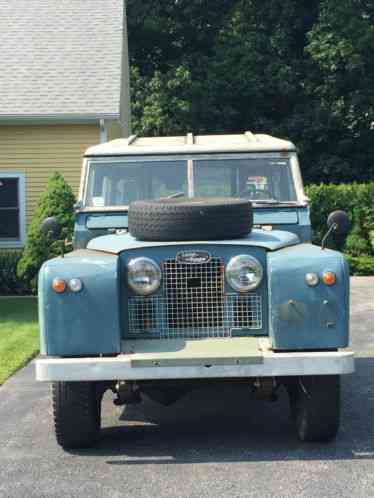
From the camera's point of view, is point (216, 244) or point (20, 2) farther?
point (20, 2)

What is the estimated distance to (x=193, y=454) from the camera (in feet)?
19.5

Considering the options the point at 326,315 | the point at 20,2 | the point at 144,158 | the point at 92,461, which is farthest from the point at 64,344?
the point at 20,2

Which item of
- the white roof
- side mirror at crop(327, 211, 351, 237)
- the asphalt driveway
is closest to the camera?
the asphalt driveway

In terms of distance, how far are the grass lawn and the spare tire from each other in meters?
3.24

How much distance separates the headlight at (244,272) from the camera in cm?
591

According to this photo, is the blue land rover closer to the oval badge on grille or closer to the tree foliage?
the oval badge on grille

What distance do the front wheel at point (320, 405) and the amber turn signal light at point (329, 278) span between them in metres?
0.67

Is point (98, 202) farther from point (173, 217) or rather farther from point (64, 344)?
point (64, 344)

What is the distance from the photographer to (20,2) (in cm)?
2159

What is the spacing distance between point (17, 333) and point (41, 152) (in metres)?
6.85

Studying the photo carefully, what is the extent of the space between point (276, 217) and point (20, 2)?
16.4 m

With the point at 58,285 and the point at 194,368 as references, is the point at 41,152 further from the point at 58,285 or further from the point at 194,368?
the point at 194,368

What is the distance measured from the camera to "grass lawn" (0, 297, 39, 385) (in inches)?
377

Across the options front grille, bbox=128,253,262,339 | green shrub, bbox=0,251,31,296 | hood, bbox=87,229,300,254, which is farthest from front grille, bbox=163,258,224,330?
green shrub, bbox=0,251,31,296
